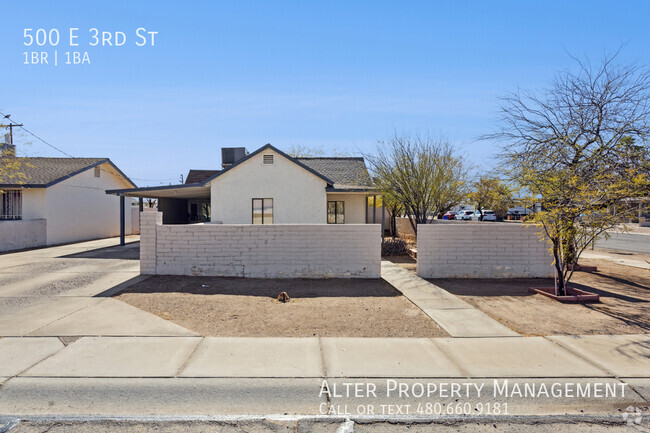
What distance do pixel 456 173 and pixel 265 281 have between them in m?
11.3

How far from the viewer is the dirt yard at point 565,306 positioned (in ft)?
22.6

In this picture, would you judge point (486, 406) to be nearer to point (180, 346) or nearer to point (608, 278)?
point (180, 346)

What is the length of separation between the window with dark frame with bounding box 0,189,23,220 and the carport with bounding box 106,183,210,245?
5.22m

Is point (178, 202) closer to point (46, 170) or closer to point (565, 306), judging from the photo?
point (46, 170)

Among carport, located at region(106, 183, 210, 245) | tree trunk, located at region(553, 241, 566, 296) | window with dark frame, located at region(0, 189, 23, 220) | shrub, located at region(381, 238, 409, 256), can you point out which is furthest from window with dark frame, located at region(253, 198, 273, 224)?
tree trunk, located at region(553, 241, 566, 296)

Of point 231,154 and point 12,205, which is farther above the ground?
point 231,154

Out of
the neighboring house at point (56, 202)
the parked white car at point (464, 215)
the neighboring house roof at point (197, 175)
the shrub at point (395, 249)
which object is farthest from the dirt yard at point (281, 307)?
the parked white car at point (464, 215)

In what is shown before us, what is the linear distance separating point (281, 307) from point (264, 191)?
12.1 meters

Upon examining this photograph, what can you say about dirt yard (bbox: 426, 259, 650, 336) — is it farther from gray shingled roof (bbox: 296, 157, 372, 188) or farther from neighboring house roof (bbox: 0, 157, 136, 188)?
neighboring house roof (bbox: 0, 157, 136, 188)

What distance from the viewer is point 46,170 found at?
77.2ft

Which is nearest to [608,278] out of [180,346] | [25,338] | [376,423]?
[376,423]

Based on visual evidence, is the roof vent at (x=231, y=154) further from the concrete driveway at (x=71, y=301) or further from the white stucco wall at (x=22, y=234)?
the concrete driveway at (x=71, y=301)

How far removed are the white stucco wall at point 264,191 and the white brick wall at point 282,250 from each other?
27.4 ft

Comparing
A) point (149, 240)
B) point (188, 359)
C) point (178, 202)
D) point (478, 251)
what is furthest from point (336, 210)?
point (188, 359)
